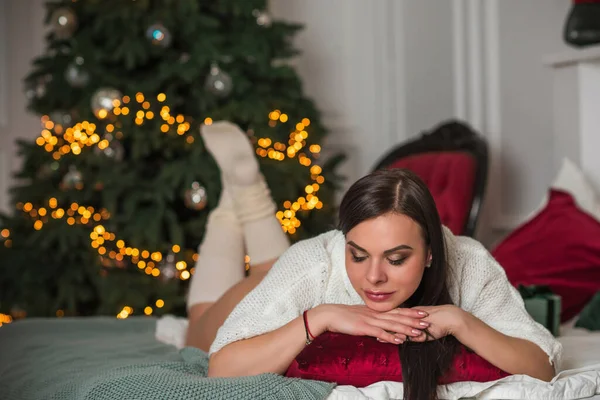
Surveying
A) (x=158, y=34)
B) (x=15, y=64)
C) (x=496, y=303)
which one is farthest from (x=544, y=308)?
(x=15, y=64)

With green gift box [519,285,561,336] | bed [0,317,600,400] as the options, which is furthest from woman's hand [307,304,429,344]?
green gift box [519,285,561,336]

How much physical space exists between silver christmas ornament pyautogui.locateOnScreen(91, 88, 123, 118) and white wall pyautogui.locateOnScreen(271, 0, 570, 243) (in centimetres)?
126

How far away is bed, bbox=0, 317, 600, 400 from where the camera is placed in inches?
61.2

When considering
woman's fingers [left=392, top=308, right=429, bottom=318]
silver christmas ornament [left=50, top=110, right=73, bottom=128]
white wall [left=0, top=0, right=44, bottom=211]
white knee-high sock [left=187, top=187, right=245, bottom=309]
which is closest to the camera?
woman's fingers [left=392, top=308, right=429, bottom=318]

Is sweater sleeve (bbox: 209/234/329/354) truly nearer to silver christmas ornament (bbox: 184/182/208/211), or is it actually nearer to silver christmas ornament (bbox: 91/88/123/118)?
silver christmas ornament (bbox: 184/182/208/211)

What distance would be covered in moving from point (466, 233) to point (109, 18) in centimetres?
169

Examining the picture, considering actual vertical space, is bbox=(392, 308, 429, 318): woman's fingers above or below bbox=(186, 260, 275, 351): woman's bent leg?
above

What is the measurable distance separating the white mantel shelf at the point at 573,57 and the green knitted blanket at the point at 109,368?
6.37 ft

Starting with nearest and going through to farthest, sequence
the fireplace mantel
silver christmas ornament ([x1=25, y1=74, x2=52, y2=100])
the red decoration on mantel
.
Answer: the red decoration on mantel, the fireplace mantel, silver christmas ornament ([x1=25, y1=74, x2=52, y2=100])

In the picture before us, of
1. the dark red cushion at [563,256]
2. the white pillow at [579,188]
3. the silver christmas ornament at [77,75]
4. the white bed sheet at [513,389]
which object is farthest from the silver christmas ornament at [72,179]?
the white bed sheet at [513,389]

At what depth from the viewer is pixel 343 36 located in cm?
462

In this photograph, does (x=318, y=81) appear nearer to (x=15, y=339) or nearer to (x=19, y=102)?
(x=19, y=102)

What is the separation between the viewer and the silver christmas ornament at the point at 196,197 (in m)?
3.52

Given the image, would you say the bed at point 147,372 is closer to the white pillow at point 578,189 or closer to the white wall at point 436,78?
the white pillow at point 578,189
